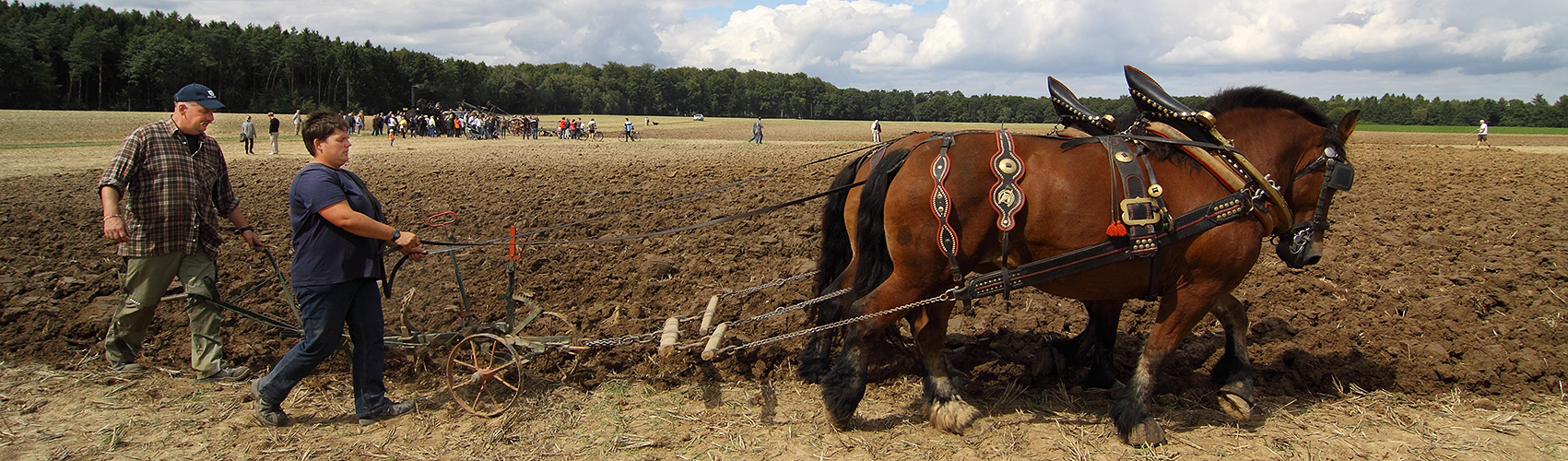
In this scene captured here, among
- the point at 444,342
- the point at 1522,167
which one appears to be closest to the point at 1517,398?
the point at 444,342

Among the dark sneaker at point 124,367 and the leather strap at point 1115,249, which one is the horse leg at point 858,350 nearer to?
the leather strap at point 1115,249

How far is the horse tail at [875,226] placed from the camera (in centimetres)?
429

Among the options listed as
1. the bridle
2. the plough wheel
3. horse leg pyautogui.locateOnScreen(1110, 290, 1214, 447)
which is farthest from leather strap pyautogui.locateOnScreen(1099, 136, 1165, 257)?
the plough wheel

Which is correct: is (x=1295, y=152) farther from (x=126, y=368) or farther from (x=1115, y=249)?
(x=126, y=368)

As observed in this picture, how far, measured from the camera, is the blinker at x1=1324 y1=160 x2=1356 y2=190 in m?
4.14

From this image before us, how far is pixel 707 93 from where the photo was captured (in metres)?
115

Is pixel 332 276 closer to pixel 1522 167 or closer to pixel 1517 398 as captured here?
pixel 1517 398

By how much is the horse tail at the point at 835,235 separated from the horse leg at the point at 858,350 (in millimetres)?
640

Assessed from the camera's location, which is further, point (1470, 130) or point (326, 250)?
point (1470, 130)

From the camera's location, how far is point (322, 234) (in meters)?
4.09

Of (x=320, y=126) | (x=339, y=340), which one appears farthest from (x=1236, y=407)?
(x=320, y=126)

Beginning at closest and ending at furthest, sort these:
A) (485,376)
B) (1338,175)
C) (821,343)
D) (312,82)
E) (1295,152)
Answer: (1338,175), (1295,152), (485,376), (821,343), (312,82)

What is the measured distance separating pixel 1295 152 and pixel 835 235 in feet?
8.28

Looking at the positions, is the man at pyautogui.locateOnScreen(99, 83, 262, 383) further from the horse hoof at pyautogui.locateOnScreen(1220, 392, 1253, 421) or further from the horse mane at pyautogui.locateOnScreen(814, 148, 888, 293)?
the horse hoof at pyautogui.locateOnScreen(1220, 392, 1253, 421)
